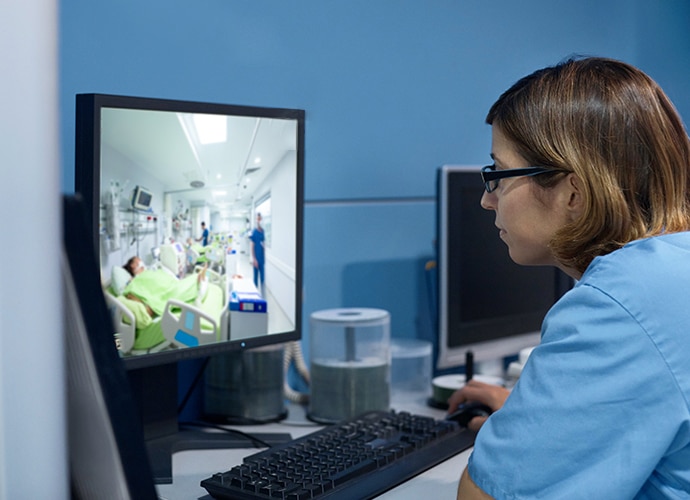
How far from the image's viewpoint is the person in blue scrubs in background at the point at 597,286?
0.84m

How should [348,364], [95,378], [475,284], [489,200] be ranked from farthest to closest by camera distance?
[475,284] < [348,364] < [489,200] < [95,378]

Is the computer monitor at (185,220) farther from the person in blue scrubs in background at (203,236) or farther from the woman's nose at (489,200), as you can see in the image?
the woman's nose at (489,200)

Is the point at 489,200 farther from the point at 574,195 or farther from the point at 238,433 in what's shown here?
the point at 238,433

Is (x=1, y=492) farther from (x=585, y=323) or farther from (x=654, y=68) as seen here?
(x=654, y=68)

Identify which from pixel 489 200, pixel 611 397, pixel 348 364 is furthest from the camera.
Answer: pixel 348 364

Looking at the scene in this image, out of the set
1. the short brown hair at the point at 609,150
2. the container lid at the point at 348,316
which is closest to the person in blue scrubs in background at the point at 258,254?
the container lid at the point at 348,316

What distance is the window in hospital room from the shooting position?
1.39 m

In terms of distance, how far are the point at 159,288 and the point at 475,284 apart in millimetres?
713

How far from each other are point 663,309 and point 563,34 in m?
1.56

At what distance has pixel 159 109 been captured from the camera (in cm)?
122

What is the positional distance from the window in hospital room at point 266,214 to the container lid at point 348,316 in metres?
0.25

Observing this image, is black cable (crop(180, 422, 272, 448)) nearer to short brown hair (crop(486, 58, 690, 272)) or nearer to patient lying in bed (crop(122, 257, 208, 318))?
patient lying in bed (crop(122, 257, 208, 318))

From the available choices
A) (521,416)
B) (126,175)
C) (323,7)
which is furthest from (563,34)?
(521,416)

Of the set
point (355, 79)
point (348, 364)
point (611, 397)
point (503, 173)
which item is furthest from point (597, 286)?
point (355, 79)
